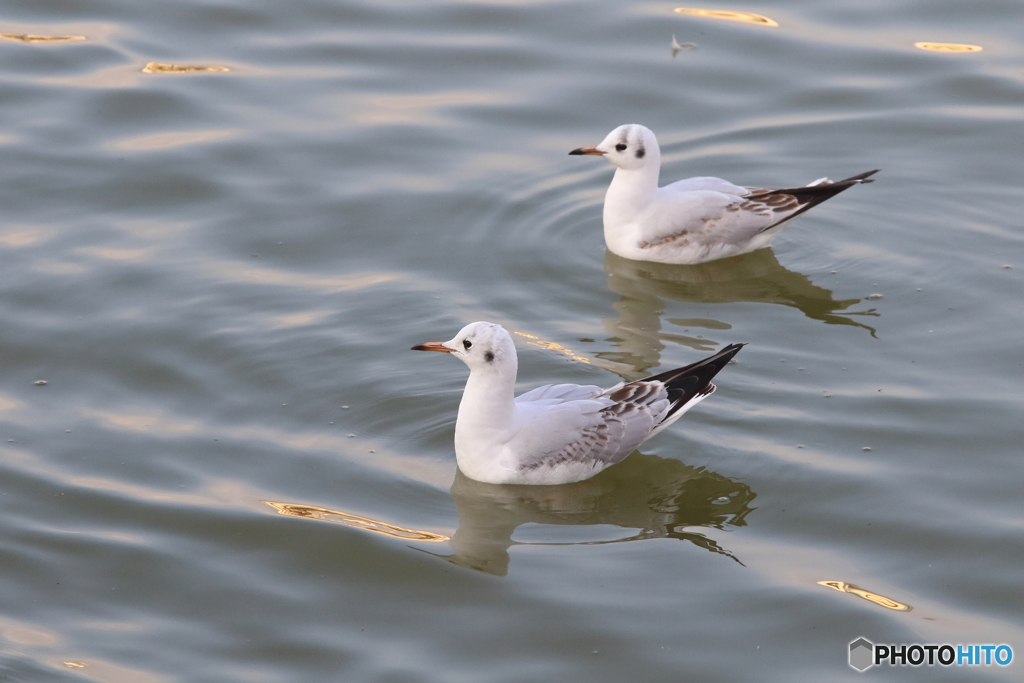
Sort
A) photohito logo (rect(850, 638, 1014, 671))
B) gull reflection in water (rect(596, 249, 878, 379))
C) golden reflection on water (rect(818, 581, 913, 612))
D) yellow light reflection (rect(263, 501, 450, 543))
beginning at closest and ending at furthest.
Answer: photohito logo (rect(850, 638, 1014, 671)) → golden reflection on water (rect(818, 581, 913, 612)) → yellow light reflection (rect(263, 501, 450, 543)) → gull reflection in water (rect(596, 249, 878, 379))

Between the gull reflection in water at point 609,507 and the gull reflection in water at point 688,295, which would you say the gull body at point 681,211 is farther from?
the gull reflection in water at point 609,507

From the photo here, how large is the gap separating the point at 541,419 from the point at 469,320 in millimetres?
1737

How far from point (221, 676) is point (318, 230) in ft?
16.4

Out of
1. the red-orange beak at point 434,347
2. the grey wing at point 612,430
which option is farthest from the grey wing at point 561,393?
the red-orange beak at point 434,347

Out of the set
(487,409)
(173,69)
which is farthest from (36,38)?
(487,409)

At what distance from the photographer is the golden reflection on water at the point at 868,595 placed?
7.06 meters

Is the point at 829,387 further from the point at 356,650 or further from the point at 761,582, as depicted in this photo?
the point at 356,650

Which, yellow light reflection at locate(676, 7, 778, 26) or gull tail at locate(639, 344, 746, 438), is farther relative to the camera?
yellow light reflection at locate(676, 7, 778, 26)

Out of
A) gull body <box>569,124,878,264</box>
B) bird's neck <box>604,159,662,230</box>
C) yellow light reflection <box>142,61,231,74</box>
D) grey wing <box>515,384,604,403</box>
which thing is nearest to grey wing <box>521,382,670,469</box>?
grey wing <box>515,384,604,403</box>

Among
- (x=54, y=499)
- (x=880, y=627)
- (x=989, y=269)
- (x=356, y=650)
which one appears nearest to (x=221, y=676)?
(x=356, y=650)

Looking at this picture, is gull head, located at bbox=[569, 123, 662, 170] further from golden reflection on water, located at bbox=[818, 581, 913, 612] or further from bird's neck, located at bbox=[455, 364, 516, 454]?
golden reflection on water, located at bbox=[818, 581, 913, 612]

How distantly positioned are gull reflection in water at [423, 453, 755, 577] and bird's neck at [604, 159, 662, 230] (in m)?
2.98

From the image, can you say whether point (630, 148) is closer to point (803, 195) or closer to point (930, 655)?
point (803, 195)

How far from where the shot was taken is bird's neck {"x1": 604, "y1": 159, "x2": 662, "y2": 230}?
10891 mm
